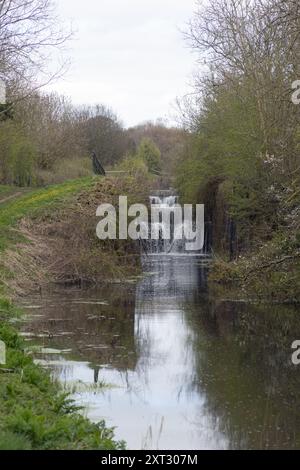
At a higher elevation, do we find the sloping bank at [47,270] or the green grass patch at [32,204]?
the green grass patch at [32,204]

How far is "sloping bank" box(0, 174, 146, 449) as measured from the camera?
770 centimetres

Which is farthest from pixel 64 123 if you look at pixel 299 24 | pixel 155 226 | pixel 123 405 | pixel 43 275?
pixel 123 405

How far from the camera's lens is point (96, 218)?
26000 millimetres

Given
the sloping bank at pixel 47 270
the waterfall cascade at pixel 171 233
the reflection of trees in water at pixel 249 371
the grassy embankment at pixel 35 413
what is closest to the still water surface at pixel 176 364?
the reflection of trees in water at pixel 249 371

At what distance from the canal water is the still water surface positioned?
0.06 feet

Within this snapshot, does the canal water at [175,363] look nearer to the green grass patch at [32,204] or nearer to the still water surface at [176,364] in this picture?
the still water surface at [176,364]

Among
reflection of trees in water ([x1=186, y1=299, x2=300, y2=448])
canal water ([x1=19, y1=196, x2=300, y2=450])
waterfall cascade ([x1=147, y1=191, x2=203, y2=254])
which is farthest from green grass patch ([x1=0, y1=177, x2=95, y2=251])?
reflection of trees in water ([x1=186, y1=299, x2=300, y2=448])

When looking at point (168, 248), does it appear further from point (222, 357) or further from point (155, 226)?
point (222, 357)

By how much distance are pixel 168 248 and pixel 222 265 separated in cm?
1225

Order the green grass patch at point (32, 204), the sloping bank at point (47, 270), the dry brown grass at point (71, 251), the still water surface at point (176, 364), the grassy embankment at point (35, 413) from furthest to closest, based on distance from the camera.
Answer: the green grass patch at point (32, 204), the dry brown grass at point (71, 251), the still water surface at point (176, 364), the sloping bank at point (47, 270), the grassy embankment at point (35, 413)

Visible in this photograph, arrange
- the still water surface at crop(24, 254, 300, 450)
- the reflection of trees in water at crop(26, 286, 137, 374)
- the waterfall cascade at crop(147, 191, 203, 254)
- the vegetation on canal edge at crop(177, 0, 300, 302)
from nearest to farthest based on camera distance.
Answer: the still water surface at crop(24, 254, 300, 450)
the reflection of trees in water at crop(26, 286, 137, 374)
the vegetation on canal edge at crop(177, 0, 300, 302)
the waterfall cascade at crop(147, 191, 203, 254)

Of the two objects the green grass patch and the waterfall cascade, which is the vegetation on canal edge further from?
the green grass patch

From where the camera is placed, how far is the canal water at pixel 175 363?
933 cm

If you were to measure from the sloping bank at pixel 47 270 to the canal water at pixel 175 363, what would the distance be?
2.03ft
